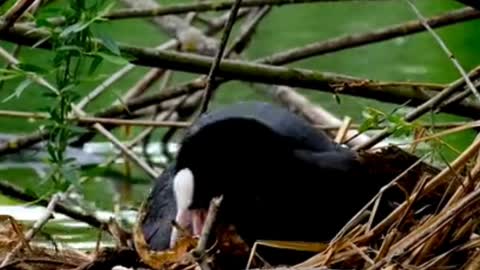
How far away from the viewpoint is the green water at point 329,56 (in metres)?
5.30

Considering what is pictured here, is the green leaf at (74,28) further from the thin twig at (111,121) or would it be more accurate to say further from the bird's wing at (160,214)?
the thin twig at (111,121)

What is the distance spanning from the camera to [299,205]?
8.82 ft

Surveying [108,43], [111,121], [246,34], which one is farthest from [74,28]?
[246,34]

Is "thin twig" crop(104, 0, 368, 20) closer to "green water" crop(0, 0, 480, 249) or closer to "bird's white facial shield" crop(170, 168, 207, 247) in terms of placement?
"green water" crop(0, 0, 480, 249)

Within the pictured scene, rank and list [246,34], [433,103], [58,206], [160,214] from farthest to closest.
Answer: [246,34] → [58,206] → [433,103] → [160,214]

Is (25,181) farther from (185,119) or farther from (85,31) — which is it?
(85,31)

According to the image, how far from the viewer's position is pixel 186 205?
8.83ft

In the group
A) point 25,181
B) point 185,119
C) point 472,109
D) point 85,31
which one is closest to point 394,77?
point 185,119

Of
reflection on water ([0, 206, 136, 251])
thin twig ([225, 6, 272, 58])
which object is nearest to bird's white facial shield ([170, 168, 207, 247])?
reflection on water ([0, 206, 136, 251])

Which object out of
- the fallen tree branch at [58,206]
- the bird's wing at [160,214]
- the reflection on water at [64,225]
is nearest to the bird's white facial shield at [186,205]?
the bird's wing at [160,214]

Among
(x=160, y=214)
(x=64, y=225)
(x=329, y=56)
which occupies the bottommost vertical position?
(x=329, y=56)

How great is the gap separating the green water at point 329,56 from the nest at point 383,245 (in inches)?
68.3

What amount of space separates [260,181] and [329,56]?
4.95 metres

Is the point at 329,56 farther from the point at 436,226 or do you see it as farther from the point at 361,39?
the point at 436,226
